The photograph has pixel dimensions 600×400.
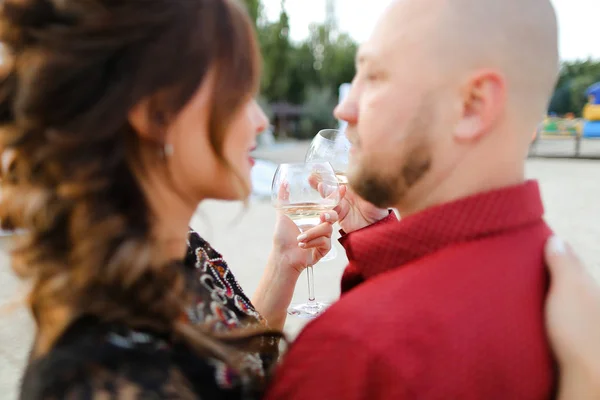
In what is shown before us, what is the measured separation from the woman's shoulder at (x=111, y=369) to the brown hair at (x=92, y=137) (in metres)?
0.03

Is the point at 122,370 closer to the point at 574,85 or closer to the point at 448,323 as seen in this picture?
the point at 448,323

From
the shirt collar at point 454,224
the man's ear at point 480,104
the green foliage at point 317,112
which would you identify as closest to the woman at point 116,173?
the shirt collar at point 454,224

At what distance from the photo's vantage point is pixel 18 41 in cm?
96

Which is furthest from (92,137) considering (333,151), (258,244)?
(258,244)

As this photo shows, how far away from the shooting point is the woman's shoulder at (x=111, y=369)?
86 cm

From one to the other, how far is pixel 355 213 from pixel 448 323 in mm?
1149

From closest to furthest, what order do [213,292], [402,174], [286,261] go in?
[402,174] → [213,292] → [286,261]

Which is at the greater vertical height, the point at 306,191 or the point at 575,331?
the point at 306,191

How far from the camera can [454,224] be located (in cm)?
118

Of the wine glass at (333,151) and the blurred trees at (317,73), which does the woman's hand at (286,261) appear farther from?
the blurred trees at (317,73)

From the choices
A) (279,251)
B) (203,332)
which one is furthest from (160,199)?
(279,251)

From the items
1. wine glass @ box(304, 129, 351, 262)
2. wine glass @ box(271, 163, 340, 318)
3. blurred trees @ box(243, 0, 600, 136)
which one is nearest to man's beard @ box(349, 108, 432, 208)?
wine glass @ box(271, 163, 340, 318)

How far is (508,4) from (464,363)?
2.64ft

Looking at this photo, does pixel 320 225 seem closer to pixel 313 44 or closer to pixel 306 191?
pixel 306 191
